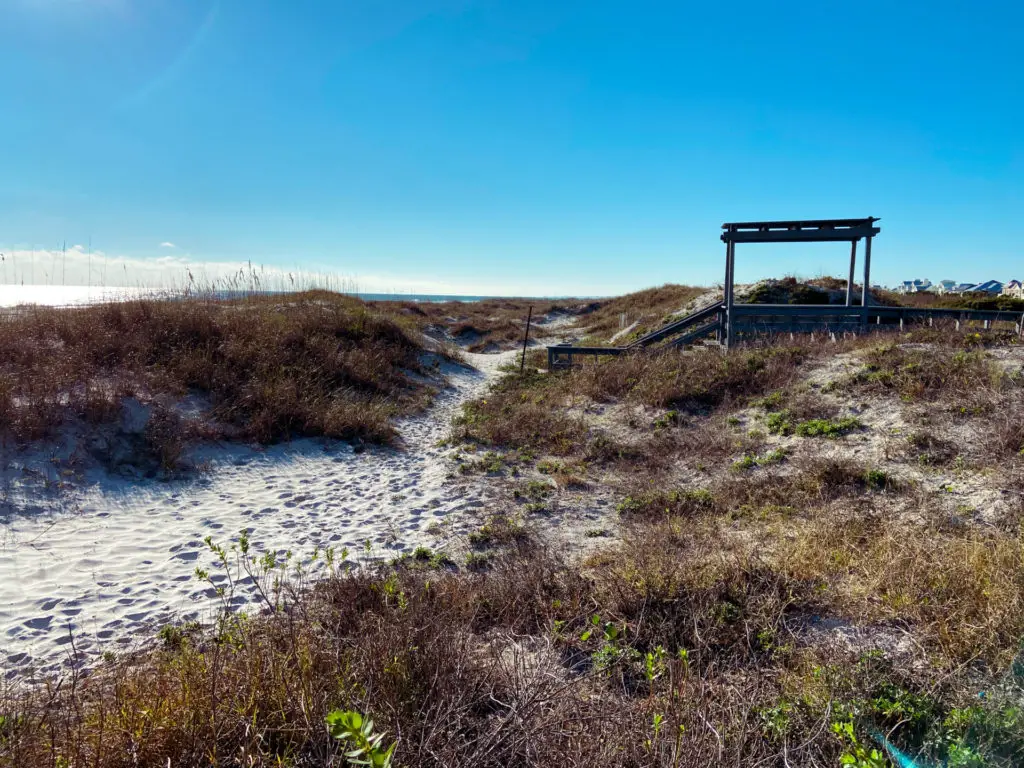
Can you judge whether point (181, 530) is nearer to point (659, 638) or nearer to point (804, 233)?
point (659, 638)

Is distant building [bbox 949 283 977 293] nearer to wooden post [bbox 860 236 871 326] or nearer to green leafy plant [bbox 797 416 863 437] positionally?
wooden post [bbox 860 236 871 326]

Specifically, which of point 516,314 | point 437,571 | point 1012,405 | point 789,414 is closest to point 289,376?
point 437,571

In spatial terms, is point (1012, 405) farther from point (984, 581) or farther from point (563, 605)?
point (563, 605)

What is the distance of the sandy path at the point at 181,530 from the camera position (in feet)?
15.4

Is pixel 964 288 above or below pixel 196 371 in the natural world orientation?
above

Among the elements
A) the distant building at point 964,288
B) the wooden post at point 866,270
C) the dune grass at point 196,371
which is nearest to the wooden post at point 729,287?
the wooden post at point 866,270

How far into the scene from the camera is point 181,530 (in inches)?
262

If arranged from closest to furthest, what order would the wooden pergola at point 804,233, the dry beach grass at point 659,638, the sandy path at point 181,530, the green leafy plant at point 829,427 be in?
the dry beach grass at point 659,638, the sandy path at point 181,530, the green leafy plant at point 829,427, the wooden pergola at point 804,233

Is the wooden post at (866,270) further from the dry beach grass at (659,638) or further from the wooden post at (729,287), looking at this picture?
the dry beach grass at (659,638)

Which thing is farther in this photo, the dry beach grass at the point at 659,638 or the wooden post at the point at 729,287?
the wooden post at the point at 729,287

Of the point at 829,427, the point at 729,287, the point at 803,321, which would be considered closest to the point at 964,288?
the point at 803,321

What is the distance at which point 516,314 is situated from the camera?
40656 mm

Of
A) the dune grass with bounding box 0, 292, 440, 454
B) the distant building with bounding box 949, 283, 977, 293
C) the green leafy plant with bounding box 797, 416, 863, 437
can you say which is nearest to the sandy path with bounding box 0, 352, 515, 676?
the dune grass with bounding box 0, 292, 440, 454

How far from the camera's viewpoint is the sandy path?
4.69 meters
